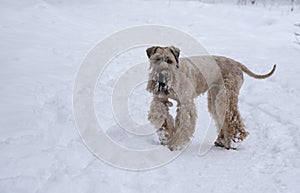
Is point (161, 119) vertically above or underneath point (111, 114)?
above

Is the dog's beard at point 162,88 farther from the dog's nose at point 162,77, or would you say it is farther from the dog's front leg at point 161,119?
the dog's front leg at point 161,119

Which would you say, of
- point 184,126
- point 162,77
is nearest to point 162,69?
point 162,77

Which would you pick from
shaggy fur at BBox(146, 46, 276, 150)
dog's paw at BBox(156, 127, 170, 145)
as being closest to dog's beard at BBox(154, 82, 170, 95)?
shaggy fur at BBox(146, 46, 276, 150)

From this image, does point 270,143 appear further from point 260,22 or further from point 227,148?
point 260,22

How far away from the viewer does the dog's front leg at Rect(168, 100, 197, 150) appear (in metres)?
4.68

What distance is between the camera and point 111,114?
574cm

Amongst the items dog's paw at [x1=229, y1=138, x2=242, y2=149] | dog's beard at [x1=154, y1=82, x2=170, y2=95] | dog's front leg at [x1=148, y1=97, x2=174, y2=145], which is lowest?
dog's paw at [x1=229, y1=138, x2=242, y2=149]

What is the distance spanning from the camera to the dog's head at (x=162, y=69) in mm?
4375

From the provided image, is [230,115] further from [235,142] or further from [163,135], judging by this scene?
[163,135]

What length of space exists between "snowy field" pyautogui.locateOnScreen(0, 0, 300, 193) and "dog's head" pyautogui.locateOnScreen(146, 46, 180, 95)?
33.6 inches

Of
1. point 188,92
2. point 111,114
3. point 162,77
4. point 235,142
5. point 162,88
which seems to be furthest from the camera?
point 111,114

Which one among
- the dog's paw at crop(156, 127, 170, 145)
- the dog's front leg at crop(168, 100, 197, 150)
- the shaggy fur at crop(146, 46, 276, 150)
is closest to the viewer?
the shaggy fur at crop(146, 46, 276, 150)

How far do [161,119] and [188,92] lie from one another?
1.69 feet

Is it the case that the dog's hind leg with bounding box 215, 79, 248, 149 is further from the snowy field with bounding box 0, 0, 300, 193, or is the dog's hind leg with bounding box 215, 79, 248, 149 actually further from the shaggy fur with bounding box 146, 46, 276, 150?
the snowy field with bounding box 0, 0, 300, 193
